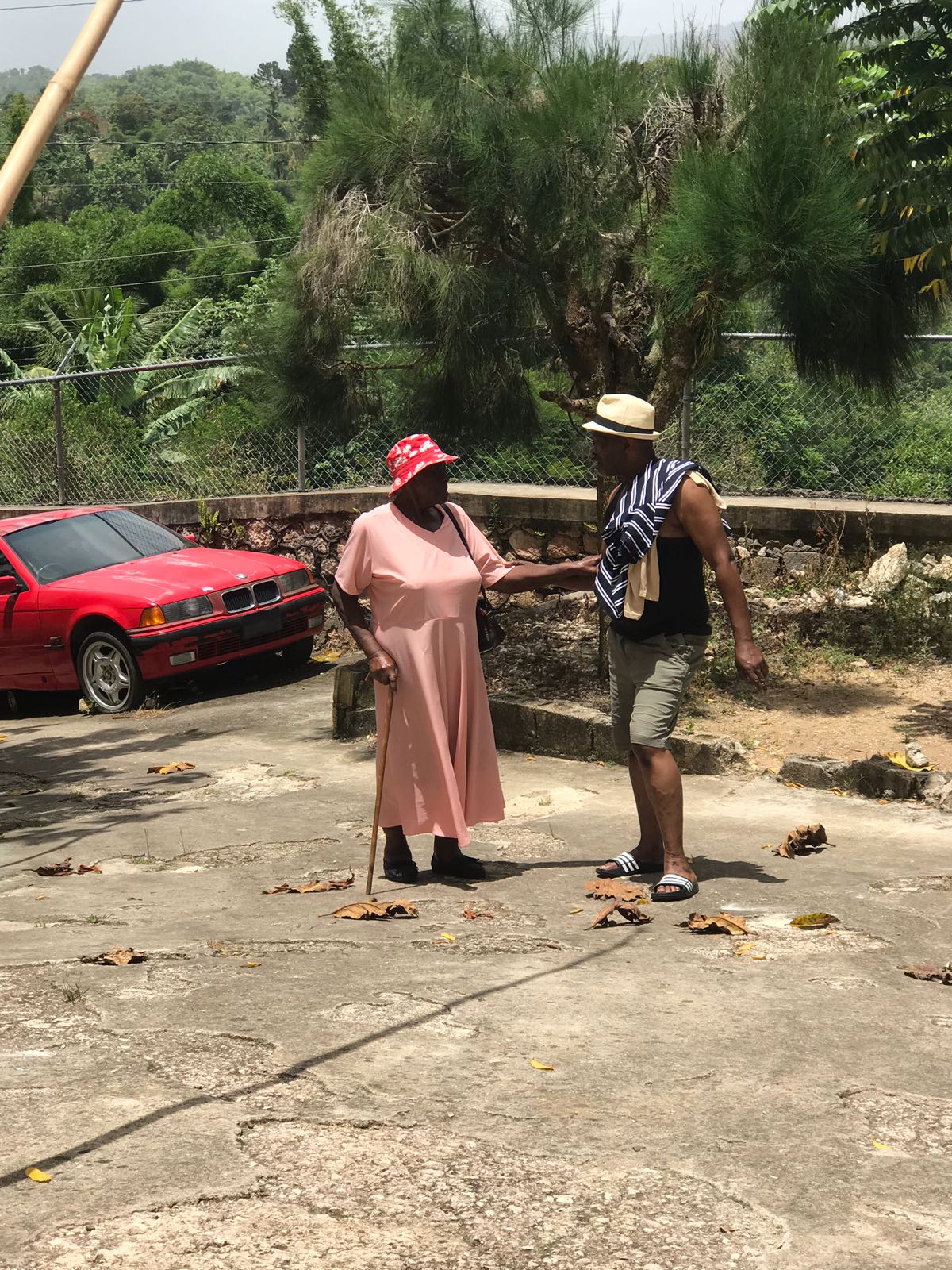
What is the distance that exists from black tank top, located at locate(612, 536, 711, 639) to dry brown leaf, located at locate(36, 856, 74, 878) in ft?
8.93

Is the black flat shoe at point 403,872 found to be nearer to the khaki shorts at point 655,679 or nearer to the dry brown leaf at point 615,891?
the dry brown leaf at point 615,891

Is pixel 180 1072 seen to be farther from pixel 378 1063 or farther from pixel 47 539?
pixel 47 539

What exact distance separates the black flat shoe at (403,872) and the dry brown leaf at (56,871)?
1.45 m

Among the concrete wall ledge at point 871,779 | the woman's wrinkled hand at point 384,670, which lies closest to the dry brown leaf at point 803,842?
the concrete wall ledge at point 871,779

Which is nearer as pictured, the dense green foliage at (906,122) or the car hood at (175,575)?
the dense green foliage at (906,122)

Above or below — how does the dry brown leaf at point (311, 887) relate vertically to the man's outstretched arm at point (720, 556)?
below

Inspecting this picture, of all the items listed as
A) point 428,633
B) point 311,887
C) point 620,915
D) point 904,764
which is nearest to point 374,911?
point 311,887

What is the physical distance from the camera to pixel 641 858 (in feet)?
19.9

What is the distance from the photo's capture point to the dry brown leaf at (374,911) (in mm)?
5523

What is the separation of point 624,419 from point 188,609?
6.08m

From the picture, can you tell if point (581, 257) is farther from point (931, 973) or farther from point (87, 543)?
point (931, 973)

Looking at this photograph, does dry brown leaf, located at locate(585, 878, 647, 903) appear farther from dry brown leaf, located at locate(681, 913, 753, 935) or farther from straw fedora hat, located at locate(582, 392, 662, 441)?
Answer: straw fedora hat, located at locate(582, 392, 662, 441)

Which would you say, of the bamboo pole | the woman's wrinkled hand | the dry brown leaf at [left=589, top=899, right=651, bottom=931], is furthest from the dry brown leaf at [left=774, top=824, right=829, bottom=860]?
the bamboo pole

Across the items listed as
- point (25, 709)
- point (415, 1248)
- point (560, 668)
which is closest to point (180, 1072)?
point (415, 1248)
